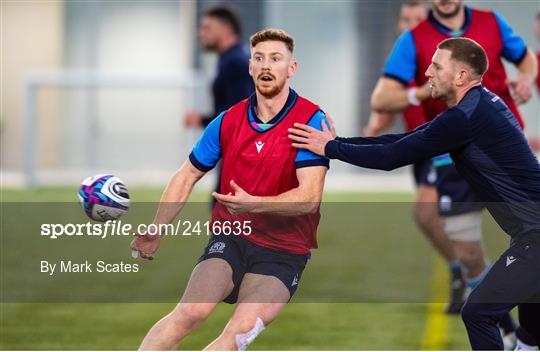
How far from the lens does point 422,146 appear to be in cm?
522

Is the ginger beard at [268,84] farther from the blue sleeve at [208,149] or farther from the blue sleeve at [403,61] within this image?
the blue sleeve at [403,61]

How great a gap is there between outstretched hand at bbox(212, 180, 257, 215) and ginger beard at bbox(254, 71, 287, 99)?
45cm

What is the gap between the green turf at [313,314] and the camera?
7.87m

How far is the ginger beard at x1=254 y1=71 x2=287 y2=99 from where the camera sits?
202 inches

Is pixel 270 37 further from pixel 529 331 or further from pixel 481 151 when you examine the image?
pixel 529 331

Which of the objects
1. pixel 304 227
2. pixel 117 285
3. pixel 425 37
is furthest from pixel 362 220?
pixel 304 227

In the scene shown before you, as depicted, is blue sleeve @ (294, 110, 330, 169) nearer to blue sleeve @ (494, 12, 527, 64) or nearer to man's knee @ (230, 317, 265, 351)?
man's knee @ (230, 317, 265, 351)

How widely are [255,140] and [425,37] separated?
2451 mm

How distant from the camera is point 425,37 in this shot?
7336 millimetres

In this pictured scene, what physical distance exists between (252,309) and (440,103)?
2909 mm

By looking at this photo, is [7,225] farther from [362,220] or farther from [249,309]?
[362,220]

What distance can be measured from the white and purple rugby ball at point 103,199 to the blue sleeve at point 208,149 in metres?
0.40

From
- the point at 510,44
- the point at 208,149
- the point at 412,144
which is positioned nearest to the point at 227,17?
the point at 510,44

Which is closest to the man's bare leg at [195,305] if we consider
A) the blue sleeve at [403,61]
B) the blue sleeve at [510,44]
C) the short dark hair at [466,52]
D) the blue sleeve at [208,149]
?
the blue sleeve at [208,149]
